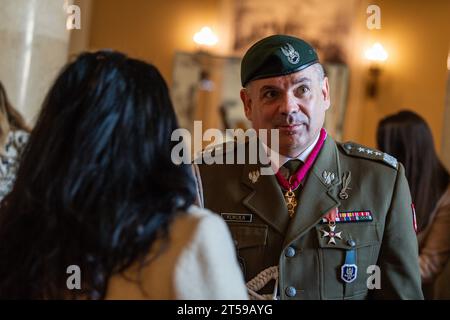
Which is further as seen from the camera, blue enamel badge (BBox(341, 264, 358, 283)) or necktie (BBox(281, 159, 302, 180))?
necktie (BBox(281, 159, 302, 180))

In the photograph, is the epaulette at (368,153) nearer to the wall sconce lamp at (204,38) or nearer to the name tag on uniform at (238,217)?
the name tag on uniform at (238,217)

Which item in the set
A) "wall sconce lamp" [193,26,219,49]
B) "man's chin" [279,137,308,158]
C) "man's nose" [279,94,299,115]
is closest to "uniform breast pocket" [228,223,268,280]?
"man's chin" [279,137,308,158]

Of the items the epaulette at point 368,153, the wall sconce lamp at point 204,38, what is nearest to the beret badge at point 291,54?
→ the epaulette at point 368,153

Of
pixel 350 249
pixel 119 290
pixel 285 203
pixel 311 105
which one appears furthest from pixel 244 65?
pixel 119 290

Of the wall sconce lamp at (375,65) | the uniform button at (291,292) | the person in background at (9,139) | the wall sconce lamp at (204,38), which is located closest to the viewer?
the uniform button at (291,292)

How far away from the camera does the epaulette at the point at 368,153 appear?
6.24 feet

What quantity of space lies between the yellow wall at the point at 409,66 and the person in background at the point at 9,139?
4098mm

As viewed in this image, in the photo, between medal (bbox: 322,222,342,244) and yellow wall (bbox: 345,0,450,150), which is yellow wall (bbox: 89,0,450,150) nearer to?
yellow wall (bbox: 345,0,450,150)

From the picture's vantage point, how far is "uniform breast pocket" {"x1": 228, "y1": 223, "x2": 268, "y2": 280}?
5.94 feet

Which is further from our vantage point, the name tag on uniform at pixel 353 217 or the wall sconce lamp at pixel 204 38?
the wall sconce lamp at pixel 204 38

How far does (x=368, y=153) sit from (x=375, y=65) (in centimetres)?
448

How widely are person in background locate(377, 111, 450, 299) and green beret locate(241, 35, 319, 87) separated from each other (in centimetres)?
123

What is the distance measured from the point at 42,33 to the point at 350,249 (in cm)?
225

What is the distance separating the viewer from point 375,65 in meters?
6.17
